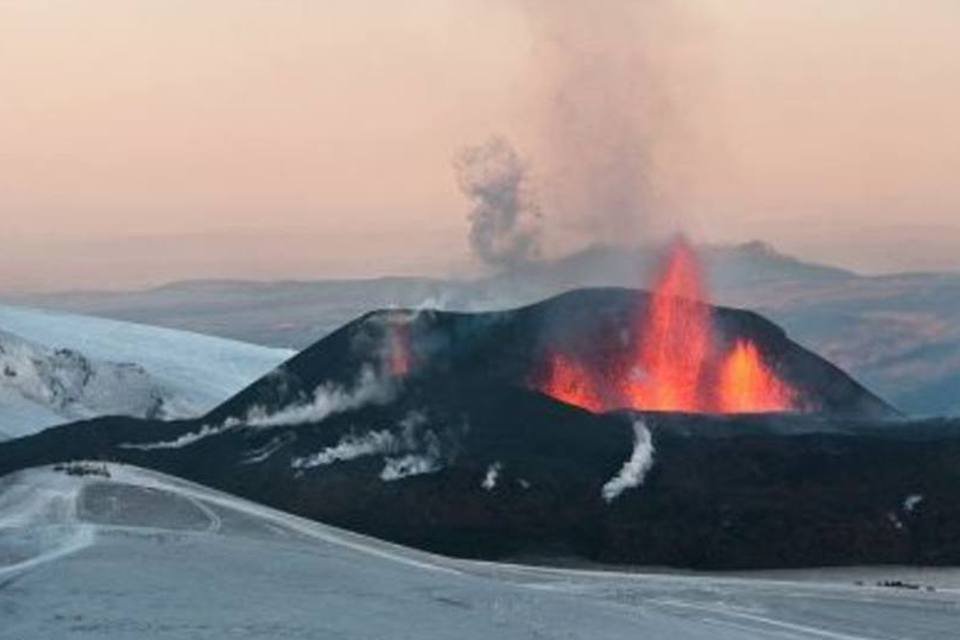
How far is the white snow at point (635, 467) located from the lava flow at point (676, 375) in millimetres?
19204

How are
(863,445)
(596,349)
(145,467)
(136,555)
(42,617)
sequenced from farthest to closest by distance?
(596,349) < (145,467) < (863,445) < (136,555) < (42,617)

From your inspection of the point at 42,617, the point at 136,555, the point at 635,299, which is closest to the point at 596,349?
the point at 635,299

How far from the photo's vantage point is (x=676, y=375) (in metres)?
144

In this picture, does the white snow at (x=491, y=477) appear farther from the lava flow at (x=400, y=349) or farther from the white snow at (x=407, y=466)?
the lava flow at (x=400, y=349)

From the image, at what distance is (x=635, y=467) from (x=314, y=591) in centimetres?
4829

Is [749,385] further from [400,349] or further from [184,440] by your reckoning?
[184,440]

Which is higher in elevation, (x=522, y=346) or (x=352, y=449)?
(x=522, y=346)

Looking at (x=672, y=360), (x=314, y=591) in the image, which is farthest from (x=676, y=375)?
(x=314, y=591)

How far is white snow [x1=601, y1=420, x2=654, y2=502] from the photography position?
373ft

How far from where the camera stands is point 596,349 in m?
143

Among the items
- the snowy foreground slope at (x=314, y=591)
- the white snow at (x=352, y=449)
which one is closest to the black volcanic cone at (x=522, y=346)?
the white snow at (x=352, y=449)

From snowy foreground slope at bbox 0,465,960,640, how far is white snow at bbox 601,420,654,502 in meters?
14.7

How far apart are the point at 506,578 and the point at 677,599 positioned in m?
10.6

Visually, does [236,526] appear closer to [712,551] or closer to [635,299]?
[712,551]
